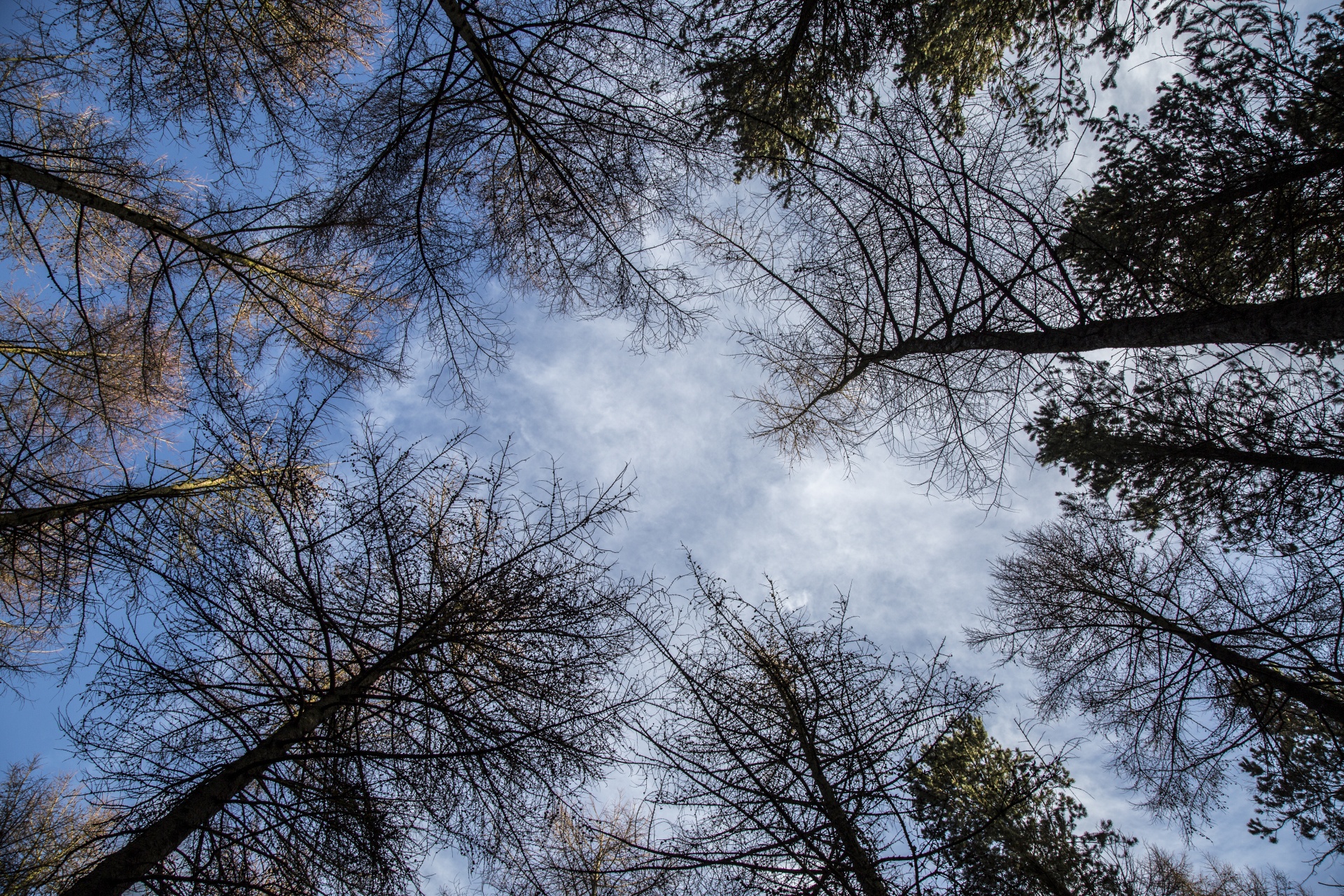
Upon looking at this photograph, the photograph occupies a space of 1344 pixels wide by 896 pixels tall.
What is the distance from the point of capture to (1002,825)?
4129 mm

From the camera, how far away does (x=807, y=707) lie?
3.66m

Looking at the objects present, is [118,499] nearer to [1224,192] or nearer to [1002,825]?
[1002,825]

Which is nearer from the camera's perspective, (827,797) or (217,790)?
(217,790)

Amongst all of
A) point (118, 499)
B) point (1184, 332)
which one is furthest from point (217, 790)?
point (1184, 332)

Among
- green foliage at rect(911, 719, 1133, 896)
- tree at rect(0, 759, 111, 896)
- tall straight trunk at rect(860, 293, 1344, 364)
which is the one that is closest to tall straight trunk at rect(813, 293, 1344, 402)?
tall straight trunk at rect(860, 293, 1344, 364)

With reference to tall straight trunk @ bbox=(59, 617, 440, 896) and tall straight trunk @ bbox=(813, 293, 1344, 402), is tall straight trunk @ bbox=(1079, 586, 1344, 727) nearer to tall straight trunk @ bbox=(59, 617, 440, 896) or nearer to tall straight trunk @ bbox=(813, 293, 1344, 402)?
tall straight trunk @ bbox=(813, 293, 1344, 402)

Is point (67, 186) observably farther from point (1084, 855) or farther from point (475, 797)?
point (1084, 855)

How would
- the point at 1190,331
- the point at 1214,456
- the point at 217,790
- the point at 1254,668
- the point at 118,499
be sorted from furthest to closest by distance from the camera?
1. the point at 1254,668
2. the point at 1214,456
3. the point at 118,499
4. the point at 1190,331
5. the point at 217,790

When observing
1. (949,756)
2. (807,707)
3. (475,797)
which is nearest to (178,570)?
(475,797)

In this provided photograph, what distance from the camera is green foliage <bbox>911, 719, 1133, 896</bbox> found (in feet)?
11.2

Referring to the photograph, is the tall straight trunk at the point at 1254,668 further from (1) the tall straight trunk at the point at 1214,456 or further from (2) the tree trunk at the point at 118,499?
(2) the tree trunk at the point at 118,499

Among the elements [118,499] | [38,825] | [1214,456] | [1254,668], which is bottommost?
[38,825]

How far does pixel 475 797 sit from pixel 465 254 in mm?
4570

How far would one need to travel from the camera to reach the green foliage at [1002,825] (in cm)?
343
